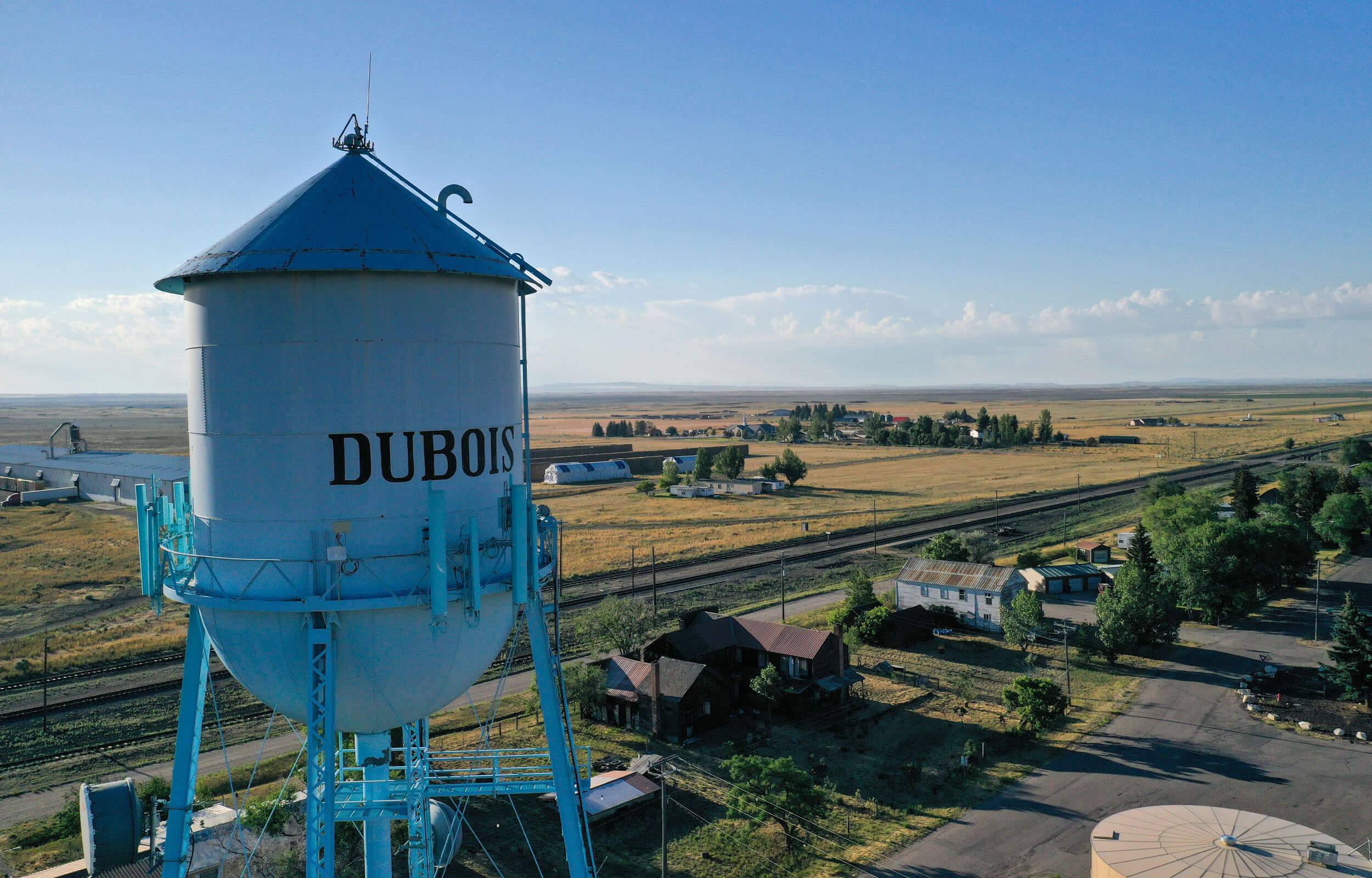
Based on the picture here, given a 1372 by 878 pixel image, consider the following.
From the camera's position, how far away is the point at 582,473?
10556 centimetres

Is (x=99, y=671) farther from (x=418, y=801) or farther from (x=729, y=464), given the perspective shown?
(x=729, y=464)

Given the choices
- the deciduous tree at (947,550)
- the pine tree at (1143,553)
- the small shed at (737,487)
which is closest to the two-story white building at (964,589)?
the deciduous tree at (947,550)

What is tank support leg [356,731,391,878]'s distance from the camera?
13641 millimetres

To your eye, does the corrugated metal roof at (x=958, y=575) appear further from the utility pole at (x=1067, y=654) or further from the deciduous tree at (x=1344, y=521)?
the deciduous tree at (x=1344, y=521)

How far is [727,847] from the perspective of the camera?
2405 cm

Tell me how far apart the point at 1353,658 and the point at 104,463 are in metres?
108

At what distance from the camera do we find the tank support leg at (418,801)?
44.9 ft

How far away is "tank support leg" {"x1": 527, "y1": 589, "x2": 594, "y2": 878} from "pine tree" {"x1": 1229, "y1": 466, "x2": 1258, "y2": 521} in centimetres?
6038

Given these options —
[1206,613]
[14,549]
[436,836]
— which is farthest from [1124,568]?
[14,549]

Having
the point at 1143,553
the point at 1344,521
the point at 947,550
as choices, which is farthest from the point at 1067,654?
the point at 1344,521

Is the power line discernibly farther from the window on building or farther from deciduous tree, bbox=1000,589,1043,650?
deciduous tree, bbox=1000,589,1043,650

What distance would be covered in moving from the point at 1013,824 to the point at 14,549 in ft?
226

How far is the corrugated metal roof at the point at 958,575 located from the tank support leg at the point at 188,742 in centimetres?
3804

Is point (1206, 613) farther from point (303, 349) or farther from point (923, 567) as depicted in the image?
point (303, 349)
